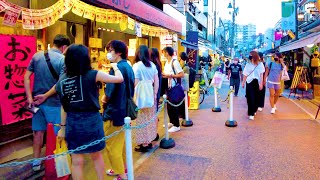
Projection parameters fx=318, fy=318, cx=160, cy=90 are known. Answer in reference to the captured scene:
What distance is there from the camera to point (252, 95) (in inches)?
402

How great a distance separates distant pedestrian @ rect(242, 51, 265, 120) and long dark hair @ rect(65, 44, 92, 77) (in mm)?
7624

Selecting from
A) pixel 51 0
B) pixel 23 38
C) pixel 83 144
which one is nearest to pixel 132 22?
pixel 51 0

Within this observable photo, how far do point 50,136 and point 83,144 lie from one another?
1.02 m

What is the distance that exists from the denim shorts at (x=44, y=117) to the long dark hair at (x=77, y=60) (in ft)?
5.81

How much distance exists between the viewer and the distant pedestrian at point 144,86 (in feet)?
19.5

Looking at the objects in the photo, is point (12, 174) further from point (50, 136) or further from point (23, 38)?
point (23, 38)

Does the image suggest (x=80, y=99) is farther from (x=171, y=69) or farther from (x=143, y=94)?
(x=171, y=69)

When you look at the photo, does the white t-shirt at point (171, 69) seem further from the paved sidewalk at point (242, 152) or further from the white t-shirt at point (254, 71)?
the white t-shirt at point (254, 71)

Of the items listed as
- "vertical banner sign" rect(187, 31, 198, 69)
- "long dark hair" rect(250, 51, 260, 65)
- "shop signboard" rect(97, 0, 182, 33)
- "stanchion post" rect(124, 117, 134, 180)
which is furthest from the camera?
"vertical banner sign" rect(187, 31, 198, 69)

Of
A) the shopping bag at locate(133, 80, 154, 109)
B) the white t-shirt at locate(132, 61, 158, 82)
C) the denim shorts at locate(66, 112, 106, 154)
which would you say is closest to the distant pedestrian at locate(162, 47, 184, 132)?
the white t-shirt at locate(132, 61, 158, 82)

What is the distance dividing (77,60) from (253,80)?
7.78m

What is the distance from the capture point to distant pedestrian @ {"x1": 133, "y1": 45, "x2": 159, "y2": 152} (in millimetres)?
5934

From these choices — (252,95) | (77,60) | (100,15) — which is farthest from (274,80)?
(77,60)

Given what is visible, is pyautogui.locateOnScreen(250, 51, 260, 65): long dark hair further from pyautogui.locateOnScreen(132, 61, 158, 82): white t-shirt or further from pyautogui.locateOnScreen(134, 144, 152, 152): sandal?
pyautogui.locateOnScreen(134, 144, 152, 152): sandal
